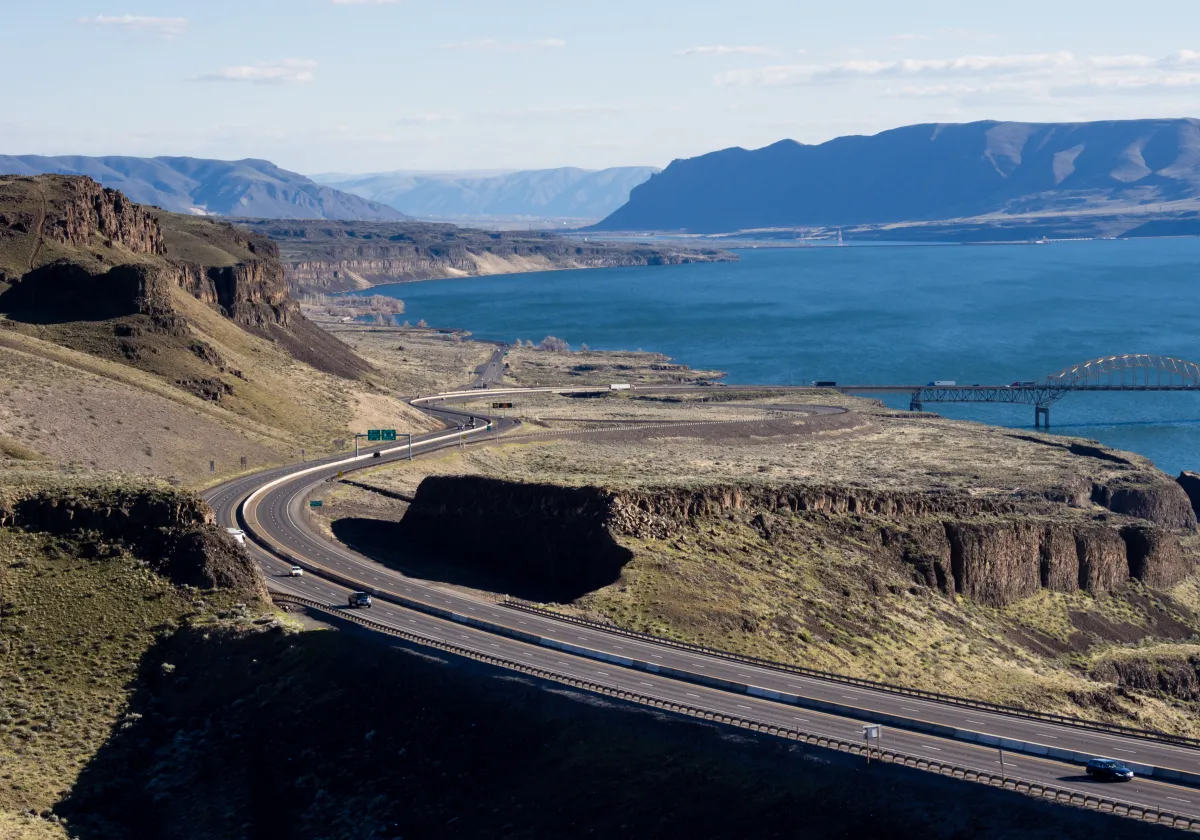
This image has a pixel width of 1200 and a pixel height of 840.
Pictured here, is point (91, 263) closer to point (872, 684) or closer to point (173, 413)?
point (173, 413)

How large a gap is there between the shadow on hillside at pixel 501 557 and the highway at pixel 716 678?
2.91 m

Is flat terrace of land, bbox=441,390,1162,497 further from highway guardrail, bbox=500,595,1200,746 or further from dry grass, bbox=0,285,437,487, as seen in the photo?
highway guardrail, bbox=500,595,1200,746

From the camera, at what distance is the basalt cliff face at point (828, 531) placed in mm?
76125

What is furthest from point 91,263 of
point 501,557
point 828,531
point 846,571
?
point 846,571

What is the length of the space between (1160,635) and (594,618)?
115ft

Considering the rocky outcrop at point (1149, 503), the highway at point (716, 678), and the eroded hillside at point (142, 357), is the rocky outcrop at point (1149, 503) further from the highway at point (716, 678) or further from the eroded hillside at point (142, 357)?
the highway at point (716, 678)

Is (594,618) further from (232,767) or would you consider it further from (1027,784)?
(1027,784)

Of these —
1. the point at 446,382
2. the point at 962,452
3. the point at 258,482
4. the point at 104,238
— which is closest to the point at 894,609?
the point at 258,482

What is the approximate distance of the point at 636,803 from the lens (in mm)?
45031

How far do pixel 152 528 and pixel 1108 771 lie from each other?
41402 millimetres

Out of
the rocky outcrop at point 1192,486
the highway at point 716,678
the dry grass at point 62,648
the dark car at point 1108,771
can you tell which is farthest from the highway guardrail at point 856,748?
the rocky outcrop at point 1192,486

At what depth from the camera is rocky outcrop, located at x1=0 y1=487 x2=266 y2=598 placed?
6444 centimetres

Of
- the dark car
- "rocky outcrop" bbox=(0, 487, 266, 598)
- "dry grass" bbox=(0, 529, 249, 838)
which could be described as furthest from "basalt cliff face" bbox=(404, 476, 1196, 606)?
the dark car

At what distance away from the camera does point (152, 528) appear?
6588 centimetres
